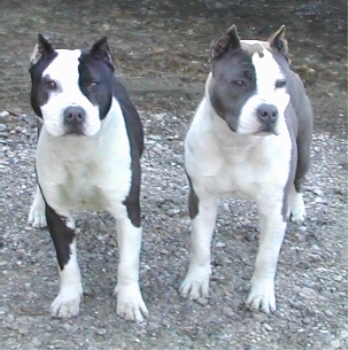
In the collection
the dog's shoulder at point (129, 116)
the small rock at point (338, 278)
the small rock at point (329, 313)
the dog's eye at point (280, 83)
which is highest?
the dog's eye at point (280, 83)

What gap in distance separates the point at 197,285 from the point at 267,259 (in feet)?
1.40

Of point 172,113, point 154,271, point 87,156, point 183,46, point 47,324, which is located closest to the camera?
point 87,156

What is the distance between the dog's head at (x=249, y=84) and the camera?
3664mm

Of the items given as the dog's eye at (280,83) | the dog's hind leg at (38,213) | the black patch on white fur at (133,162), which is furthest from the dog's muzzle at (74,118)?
the dog's hind leg at (38,213)

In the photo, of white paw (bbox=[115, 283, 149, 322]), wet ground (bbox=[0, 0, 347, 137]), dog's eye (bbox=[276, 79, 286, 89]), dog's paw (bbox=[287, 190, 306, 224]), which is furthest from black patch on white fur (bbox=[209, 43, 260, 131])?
wet ground (bbox=[0, 0, 347, 137])

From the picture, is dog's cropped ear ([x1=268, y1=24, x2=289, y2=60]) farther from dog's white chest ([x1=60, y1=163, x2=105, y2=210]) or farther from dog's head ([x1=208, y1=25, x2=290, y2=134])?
dog's white chest ([x1=60, y1=163, x2=105, y2=210])

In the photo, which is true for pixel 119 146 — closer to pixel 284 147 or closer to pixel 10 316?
pixel 284 147

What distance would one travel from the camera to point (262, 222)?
14.0ft

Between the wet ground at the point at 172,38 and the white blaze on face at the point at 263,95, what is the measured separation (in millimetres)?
3202

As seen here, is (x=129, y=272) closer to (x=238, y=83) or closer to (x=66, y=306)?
(x=66, y=306)

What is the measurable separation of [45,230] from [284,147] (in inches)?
67.6

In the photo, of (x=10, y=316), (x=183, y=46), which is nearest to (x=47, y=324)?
(x=10, y=316)

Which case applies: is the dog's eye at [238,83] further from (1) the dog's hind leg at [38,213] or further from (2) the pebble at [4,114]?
(2) the pebble at [4,114]

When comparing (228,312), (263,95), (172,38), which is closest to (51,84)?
(263,95)
